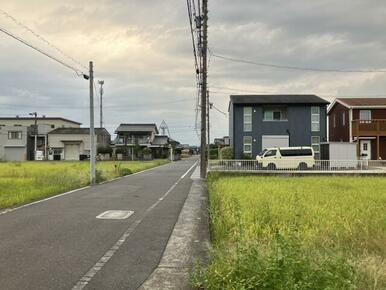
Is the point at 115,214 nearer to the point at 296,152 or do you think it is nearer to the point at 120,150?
the point at 296,152

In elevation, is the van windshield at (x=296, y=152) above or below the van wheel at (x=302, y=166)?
above

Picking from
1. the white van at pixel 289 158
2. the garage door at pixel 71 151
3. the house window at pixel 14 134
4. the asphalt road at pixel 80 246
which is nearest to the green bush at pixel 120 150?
the garage door at pixel 71 151

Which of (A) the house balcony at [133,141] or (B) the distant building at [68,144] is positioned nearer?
(B) the distant building at [68,144]

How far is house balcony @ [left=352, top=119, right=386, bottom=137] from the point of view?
40.8 meters

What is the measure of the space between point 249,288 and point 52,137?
84015 millimetres

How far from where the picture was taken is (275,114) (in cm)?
4541

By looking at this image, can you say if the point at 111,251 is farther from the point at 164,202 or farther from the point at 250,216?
the point at 164,202

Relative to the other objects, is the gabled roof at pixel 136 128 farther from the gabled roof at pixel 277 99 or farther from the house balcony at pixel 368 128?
the house balcony at pixel 368 128

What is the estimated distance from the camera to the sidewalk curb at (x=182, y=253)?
6.00 m

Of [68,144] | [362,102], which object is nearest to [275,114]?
[362,102]

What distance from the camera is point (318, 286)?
4.85 metres

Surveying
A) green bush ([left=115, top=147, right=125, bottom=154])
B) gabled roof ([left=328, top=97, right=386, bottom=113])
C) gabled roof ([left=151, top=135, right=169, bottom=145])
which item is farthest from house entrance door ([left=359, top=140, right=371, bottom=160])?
gabled roof ([left=151, top=135, right=169, bottom=145])

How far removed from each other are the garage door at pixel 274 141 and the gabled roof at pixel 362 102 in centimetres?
606

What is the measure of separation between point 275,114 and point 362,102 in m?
7.70
